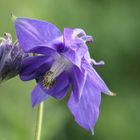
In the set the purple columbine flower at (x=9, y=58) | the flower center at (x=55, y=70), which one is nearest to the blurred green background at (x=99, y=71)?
the flower center at (x=55, y=70)

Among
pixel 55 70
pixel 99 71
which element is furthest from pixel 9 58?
→ pixel 99 71

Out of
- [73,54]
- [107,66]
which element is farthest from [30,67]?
[107,66]

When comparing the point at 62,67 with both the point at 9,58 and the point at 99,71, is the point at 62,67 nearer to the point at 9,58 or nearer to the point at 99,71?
the point at 9,58

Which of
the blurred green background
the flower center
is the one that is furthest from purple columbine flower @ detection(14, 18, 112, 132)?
the blurred green background

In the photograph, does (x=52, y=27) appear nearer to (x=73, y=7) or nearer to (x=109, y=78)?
(x=109, y=78)

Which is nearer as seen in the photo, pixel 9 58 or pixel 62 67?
pixel 9 58

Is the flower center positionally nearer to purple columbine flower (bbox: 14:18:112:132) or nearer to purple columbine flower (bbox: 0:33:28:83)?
purple columbine flower (bbox: 14:18:112:132)

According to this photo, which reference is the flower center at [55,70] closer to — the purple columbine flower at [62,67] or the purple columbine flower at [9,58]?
the purple columbine flower at [62,67]
